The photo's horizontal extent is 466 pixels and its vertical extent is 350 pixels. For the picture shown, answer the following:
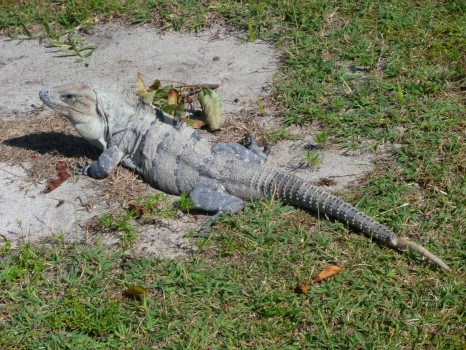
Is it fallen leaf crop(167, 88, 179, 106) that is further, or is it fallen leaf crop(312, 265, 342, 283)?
fallen leaf crop(167, 88, 179, 106)

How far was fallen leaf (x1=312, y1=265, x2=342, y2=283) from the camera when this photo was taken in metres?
4.62

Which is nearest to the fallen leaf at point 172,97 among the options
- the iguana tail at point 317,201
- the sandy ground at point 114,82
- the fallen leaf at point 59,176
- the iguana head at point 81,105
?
the sandy ground at point 114,82

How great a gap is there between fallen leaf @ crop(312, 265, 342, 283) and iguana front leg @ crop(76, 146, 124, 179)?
2.00 m

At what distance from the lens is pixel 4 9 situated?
8.39 m

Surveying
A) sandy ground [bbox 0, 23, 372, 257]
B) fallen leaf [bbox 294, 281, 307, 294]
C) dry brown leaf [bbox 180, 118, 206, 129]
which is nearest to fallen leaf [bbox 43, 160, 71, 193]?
sandy ground [bbox 0, 23, 372, 257]

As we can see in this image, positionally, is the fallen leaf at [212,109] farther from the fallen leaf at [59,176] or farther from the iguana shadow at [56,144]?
the fallen leaf at [59,176]

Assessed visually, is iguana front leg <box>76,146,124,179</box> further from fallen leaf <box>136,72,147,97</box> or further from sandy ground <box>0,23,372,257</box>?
fallen leaf <box>136,72,147,97</box>

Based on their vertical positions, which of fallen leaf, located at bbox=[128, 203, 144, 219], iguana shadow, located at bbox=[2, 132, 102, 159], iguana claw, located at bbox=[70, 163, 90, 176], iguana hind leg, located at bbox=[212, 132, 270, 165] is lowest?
iguana shadow, located at bbox=[2, 132, 102, 159]

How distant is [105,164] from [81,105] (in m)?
0.52

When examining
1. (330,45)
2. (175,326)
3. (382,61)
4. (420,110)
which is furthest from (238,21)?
(175,326)

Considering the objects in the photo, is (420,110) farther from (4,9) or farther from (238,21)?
(4,9)

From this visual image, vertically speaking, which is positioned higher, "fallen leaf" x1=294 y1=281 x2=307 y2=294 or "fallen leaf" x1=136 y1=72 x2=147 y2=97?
"fallen leaf" x1=136 y1=72 x2=147 y2=97

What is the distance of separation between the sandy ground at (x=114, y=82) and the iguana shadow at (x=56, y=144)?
0.05 ft

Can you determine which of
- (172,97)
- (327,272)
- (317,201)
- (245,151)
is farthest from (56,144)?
(327,272)
